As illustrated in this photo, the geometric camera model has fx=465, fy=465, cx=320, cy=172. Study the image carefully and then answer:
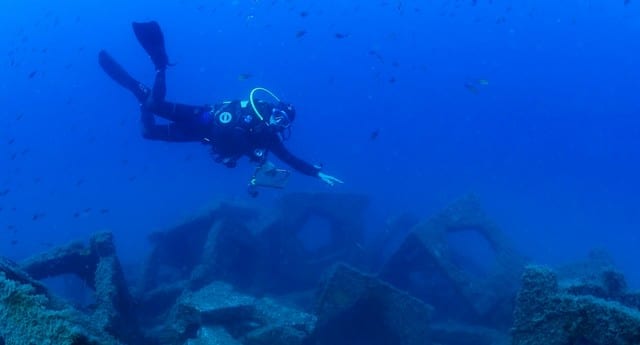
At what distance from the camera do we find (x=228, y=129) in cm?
898

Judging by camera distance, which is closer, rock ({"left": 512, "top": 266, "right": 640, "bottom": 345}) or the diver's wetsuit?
rock ({"left": 512, "top": 266, "right": 640, "bottom": 345})

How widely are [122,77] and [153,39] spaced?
10.3ft

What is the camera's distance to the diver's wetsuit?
8781 millimetres

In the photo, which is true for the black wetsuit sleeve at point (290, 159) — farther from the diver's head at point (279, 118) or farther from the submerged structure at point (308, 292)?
the submerged structure at point (308, 292)

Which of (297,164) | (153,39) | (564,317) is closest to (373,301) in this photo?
(297,164)

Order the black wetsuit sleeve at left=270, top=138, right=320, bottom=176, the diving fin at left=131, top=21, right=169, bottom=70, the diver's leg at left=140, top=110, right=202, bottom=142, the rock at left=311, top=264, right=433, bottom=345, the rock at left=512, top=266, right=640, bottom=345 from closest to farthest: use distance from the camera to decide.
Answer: the rock at left=512, top=266, right=640, bottom=345, the rock at left=311, top=264, right=433, bottom=345, the black wetsuit sleeve at left=270, top=138, right=320, bottom=176, the diving fin at left=131, top=21, right=169, bottom=70, the diver's leg at left=140, top=110, right=202, bottom=142

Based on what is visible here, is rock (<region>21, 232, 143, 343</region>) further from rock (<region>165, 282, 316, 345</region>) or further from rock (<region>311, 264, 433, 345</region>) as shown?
rock (<region>311, 264, 433, 345</region>)

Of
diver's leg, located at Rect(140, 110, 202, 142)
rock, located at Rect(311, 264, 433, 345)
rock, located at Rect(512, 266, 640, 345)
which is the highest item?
rock, located at Rect(512, 266, 640, 345)

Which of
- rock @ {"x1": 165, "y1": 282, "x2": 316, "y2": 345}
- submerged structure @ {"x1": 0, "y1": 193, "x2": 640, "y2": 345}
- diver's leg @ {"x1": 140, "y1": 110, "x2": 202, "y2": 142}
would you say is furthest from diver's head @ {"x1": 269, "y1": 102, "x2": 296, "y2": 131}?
rock @ {"x1": 165, "y1": 282, "x2": 316, "y2": 345}

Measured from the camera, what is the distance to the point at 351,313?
309 inches

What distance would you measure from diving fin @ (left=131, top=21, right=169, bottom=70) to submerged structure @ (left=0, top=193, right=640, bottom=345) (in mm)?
3865

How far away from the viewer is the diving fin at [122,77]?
469 inches

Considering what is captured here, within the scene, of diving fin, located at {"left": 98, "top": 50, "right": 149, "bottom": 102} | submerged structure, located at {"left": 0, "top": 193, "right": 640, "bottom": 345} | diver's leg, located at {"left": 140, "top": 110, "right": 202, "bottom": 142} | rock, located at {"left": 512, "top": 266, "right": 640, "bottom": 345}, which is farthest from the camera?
diving fin, located at {"left": 98, "top": 50, "right": 149, "bottom": 102}

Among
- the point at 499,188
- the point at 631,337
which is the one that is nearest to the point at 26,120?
the point at 499,188
